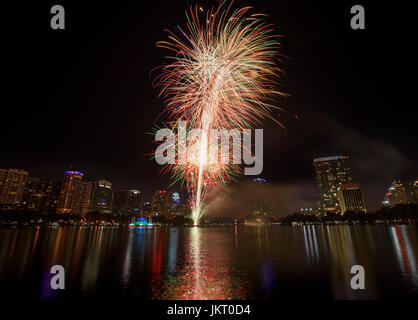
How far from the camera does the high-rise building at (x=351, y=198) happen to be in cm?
17425

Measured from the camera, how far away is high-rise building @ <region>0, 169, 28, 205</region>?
15412 cm

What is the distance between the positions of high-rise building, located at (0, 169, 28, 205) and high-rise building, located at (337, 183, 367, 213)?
818ft

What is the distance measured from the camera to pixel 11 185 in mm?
158875

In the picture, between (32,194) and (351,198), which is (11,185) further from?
(351,198)

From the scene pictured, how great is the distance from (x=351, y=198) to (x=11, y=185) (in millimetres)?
264180

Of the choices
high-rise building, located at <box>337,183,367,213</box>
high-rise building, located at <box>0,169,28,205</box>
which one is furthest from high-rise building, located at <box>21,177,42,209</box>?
high-rise building, located at <box>337,183,367,213</box>

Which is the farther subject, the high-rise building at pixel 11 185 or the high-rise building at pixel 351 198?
the high-rise building at pixel 351 198

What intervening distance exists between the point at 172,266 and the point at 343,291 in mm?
12079

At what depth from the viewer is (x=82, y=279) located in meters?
14.1

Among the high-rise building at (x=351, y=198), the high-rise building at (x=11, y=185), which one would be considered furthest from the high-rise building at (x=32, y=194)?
the high-rise building at (x=351, y=198)

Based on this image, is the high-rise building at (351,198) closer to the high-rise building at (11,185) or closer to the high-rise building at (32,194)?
the high-rise building at (11,185)

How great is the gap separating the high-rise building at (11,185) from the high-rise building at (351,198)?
249 metres
